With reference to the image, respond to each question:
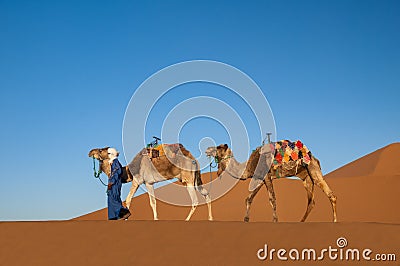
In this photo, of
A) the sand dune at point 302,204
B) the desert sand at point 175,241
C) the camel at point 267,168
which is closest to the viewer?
the desert sand at point 175,241

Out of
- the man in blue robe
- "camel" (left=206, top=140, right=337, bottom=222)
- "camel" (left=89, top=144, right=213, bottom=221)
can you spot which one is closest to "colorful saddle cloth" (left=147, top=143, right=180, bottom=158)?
"camel" (left=89, top=144, right=213, bottom=221)

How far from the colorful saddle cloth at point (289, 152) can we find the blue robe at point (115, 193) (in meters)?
4.21

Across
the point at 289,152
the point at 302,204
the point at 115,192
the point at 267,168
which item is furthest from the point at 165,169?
the point at 302,204

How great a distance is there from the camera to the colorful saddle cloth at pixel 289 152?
15.1m

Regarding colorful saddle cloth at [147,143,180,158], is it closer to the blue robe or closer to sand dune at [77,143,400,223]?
the blue robe

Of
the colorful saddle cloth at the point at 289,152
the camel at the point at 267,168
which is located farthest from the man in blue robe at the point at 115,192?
the colorful saddle cloth at the point at 289,152

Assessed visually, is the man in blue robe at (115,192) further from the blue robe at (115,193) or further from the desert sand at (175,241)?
the desert sand at (175,241)

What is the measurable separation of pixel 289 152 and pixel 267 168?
739 millimetres

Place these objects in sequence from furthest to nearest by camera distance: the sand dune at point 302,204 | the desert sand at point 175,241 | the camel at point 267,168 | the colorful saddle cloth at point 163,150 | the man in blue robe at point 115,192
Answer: the sand dune at point 302,204
the colorful saddle cloth at point 163,150
the camel at point 267,168
the man in blue robe at point 115,192
the desert sand at point 175,241

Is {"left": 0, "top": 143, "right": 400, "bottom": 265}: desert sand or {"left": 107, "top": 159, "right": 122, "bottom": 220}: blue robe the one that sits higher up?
{"left": 107, "top": 159, "right": 122, "bottom": 220}: blue robe

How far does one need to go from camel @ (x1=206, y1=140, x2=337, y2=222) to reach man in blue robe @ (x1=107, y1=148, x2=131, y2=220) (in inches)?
119

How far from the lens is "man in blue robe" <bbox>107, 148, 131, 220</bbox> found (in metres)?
13.2

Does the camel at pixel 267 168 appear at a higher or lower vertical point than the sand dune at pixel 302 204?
lower

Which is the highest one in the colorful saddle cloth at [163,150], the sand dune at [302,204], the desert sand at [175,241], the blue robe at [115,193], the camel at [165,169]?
the sand dune at [302,204]
